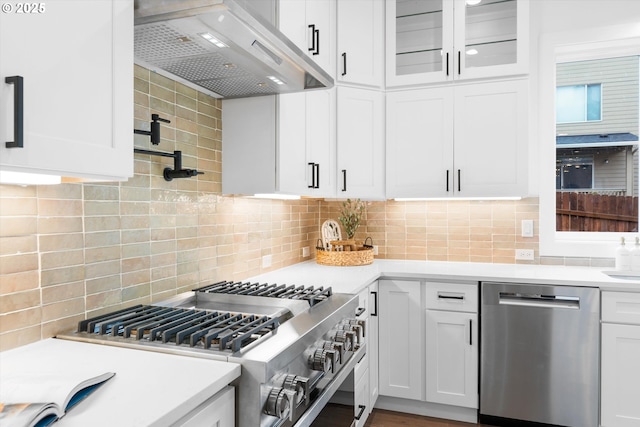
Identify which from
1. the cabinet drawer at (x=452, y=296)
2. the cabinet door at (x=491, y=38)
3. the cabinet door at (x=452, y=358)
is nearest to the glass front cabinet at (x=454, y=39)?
the cabinet door at (x=491, y=38)

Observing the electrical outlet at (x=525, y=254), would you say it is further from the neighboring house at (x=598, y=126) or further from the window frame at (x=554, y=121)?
the neighboring house at (x=598, y=126)

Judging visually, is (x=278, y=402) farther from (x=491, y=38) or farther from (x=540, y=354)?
(x=491, y=38)

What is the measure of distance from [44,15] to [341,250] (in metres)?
2.25

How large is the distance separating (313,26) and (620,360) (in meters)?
2.43

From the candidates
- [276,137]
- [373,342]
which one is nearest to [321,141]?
[276,137]

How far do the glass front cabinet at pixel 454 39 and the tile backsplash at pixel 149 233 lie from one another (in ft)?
3.09

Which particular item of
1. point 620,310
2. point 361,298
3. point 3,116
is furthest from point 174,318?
point 620,310

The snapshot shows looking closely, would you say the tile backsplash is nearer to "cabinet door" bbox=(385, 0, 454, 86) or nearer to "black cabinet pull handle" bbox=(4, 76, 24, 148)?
"black cabinet pull handle" bbox=(4, 76, 24, 148)

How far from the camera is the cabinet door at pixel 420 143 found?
2.78 meters

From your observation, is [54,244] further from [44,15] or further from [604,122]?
[604,122]

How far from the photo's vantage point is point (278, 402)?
1053 millimetres

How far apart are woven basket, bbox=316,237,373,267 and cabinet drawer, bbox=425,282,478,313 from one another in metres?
0.50

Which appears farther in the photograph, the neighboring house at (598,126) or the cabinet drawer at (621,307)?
the neighboring house at (598,126)

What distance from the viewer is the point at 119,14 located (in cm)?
104
